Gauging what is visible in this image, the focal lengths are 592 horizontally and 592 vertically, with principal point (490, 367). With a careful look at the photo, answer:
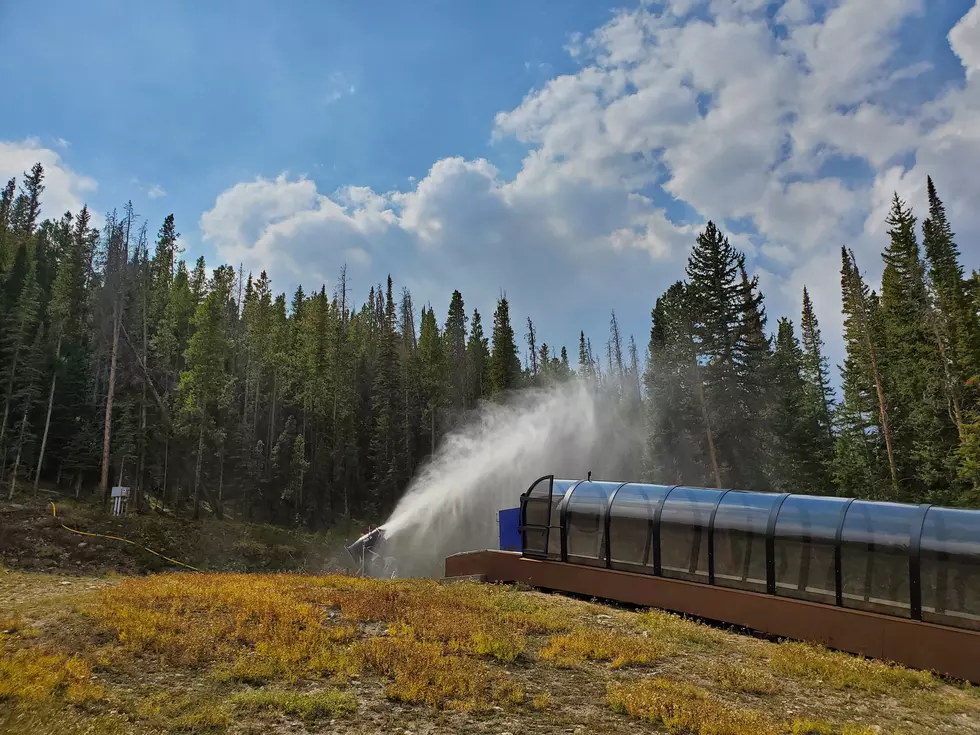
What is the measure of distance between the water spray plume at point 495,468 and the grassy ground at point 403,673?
24336mm

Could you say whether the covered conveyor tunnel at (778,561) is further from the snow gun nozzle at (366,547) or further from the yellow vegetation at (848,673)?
the snow gun nozzle at (366,547)

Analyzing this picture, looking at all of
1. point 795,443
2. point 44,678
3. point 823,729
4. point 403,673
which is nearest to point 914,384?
point 795,443

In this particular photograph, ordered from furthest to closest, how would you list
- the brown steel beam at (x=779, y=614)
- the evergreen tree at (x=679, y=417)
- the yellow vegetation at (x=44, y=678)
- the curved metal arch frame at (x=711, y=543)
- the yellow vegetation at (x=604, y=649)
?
the evergreen tree at (x=679, y=417), the curved metal arch frame at (x=711, y=543), the brown steel beam at (x=779, y=614), the yellow vegetation at (x=604, y=649), the yellow vegetation at (x=44, y=678)

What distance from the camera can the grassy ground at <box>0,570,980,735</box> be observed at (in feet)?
28.0

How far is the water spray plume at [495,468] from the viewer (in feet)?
148

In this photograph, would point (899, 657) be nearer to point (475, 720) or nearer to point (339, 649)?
point (475, 720)

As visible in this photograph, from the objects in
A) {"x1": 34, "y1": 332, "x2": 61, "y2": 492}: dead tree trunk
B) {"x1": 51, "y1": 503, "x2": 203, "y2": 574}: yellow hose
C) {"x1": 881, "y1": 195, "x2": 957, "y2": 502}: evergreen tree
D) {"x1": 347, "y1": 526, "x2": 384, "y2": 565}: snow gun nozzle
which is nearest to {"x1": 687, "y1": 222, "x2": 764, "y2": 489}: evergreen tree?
{"x1": 881, "y1": 195, "x2": 957, "y2": 502}: evergreen tree

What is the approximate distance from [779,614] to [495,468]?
34.6 m

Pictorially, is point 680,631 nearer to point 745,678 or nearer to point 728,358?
point 745,678

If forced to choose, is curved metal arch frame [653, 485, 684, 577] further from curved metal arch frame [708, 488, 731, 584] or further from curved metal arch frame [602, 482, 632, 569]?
curved metal arch frame [708, 488, 731, 584]

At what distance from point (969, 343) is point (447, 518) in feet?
131

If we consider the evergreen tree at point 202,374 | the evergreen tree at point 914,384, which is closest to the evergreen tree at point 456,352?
the evergreen tree at point 202,374

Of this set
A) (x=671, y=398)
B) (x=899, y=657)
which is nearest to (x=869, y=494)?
(x=671, y=398)

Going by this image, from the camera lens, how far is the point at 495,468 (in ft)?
162
